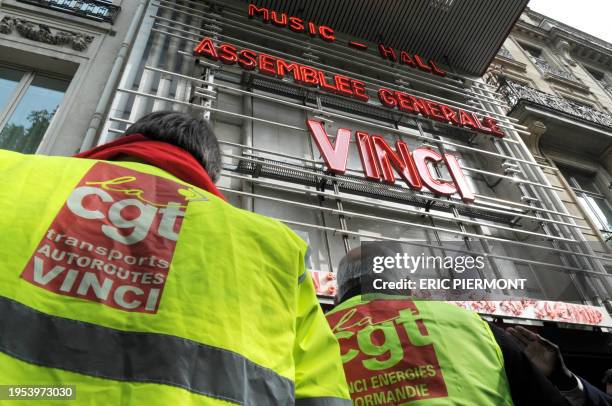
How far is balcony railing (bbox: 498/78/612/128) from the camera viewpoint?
10062 millimetres

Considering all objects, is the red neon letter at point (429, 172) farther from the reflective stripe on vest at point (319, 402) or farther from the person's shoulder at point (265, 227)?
the reflective stripe on vest at point (319, 402)

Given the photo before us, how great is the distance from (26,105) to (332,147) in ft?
13.3

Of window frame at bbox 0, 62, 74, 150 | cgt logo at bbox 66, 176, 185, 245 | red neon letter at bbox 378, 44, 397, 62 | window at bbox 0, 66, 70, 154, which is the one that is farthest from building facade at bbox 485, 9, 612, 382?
window frame at bbox 0, 62, 74, 150

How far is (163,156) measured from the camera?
4.34 feet

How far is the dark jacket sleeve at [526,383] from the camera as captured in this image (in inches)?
59.7

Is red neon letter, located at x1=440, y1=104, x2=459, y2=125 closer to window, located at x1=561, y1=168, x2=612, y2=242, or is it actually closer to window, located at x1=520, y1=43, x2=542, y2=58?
window, located at x1=561, y1=168, x2=612, y2=242

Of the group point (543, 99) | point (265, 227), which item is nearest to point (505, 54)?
point (543, 99)

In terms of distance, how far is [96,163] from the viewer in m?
1.16

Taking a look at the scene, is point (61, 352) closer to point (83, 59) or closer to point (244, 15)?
point (83, 59)

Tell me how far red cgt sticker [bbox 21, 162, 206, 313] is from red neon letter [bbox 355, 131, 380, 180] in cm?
467

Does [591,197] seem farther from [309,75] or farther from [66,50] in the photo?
[66,50]

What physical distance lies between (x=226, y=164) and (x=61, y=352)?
4380 mm

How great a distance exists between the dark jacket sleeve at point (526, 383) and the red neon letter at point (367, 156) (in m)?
4.10

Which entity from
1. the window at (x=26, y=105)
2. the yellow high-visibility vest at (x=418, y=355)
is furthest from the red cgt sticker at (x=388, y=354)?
the window at (x=26, y=105)
